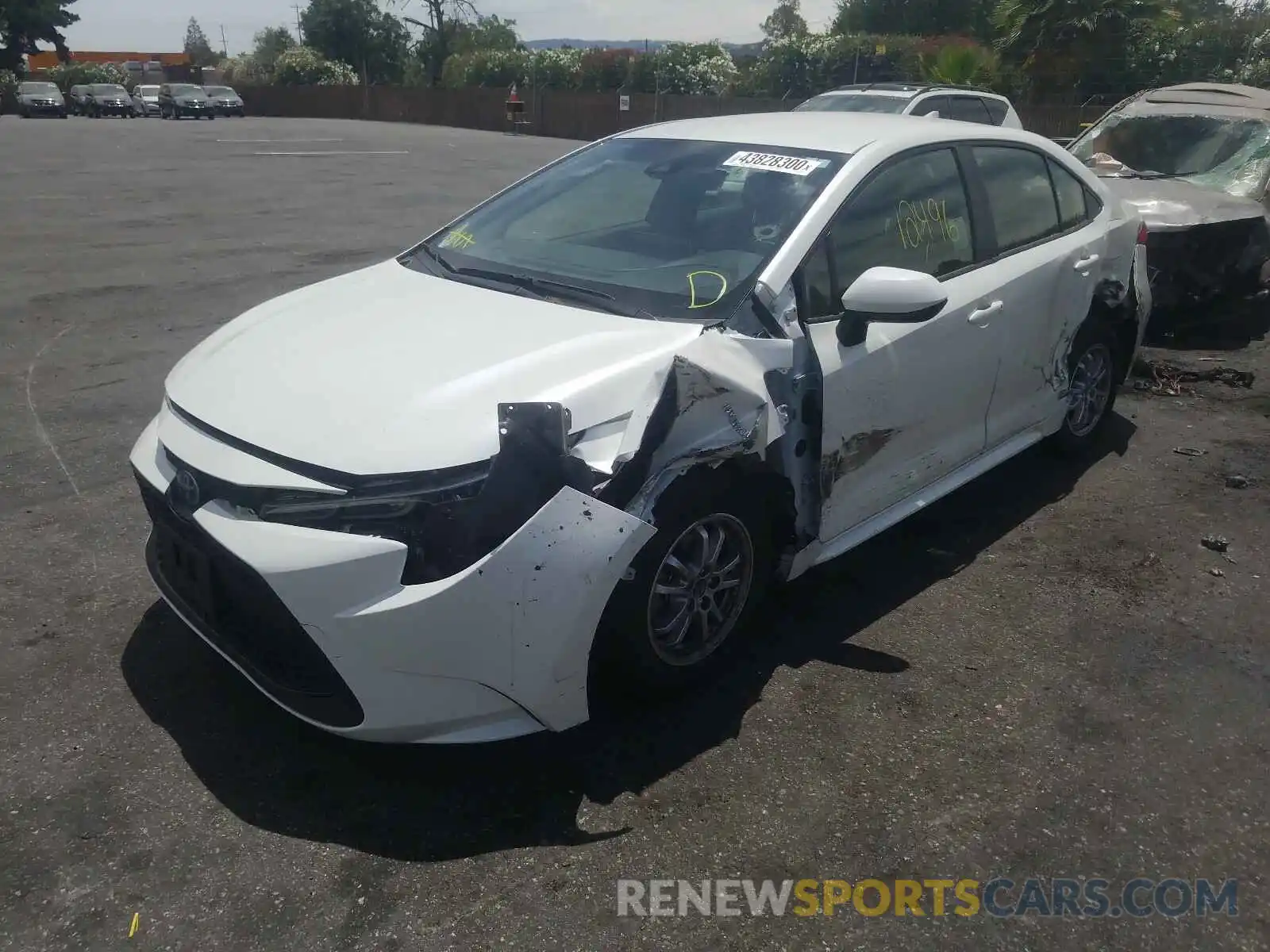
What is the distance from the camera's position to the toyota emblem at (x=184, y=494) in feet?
9.29

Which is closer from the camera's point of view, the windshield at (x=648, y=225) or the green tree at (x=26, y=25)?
the windshield at (x=648, y=225)

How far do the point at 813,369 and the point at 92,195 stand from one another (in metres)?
14.9

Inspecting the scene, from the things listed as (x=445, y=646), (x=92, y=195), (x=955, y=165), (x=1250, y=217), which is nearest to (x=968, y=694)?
(x=445, y=646)

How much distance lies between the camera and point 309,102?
5741 cm

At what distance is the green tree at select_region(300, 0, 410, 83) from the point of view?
74.0 metres

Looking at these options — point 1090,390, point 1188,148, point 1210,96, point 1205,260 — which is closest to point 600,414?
point 1090,390

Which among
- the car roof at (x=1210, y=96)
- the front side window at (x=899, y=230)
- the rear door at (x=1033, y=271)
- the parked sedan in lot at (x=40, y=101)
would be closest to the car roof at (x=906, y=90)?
the car roof at (x=1210, y=96)

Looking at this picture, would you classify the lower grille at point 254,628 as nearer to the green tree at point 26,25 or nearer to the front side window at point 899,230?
the front side window at point 899,230

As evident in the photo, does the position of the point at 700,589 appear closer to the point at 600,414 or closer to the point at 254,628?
the point at 600,414

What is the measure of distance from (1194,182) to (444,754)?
25.4 ft

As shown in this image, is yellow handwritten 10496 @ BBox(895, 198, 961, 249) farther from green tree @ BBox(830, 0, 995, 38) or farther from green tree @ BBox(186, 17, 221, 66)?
green tree @ BBox(186, 17, 221, 66)

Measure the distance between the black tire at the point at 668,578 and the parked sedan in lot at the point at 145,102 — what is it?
184ft

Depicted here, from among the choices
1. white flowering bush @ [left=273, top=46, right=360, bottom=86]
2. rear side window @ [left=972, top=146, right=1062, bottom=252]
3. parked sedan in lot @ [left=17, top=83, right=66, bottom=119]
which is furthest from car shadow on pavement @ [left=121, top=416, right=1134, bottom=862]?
white flowering bush @ [left=273, top=46, right=360, bottom=86]

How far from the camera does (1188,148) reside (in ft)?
28.5
